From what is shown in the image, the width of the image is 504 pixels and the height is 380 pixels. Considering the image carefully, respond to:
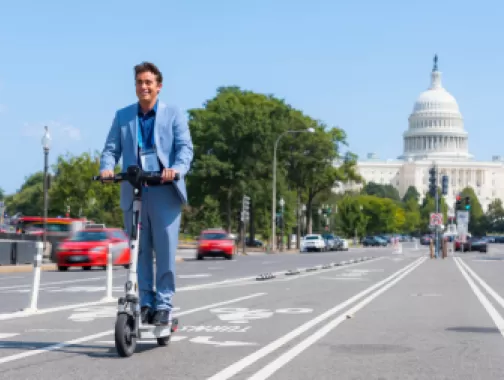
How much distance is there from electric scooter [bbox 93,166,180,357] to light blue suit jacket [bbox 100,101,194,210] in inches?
10.8

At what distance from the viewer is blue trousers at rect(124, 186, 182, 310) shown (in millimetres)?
8312

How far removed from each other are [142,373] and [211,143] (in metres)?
68.9

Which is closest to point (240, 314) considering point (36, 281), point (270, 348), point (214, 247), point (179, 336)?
point (36, 281)

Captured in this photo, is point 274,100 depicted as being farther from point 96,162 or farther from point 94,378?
point 94,378

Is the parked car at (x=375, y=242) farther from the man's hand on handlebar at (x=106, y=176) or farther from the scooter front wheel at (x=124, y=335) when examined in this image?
the scooter front wheel at (x=124, y=335)

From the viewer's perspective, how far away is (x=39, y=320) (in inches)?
452

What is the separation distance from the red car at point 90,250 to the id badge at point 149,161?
25.1 metres

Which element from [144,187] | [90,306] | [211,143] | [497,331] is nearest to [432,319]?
[497,331]

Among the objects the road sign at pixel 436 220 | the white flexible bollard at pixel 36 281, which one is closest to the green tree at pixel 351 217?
the road sign at pixel 436 220

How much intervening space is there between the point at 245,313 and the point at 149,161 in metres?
4.89

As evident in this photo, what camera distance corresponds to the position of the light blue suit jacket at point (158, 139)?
8.40m

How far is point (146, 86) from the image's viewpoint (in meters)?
8.42

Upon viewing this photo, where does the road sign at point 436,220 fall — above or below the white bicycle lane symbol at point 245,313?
above

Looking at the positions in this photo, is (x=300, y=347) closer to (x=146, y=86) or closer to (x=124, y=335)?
(x=124, y=335)
